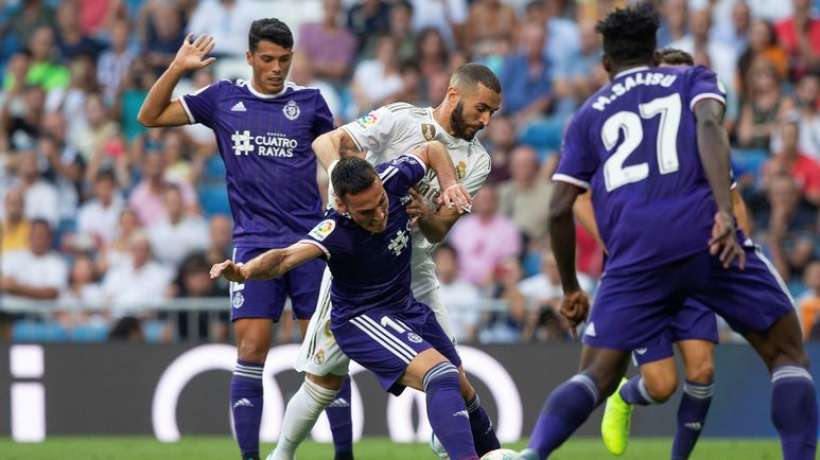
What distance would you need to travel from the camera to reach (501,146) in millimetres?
15477

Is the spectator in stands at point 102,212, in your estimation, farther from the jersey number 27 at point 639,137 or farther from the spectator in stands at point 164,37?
the jersey number 27 at point 639,137

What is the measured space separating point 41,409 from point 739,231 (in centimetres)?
787

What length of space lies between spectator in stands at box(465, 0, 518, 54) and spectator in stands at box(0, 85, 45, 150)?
4866mm

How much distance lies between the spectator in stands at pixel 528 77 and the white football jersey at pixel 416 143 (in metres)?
7.82

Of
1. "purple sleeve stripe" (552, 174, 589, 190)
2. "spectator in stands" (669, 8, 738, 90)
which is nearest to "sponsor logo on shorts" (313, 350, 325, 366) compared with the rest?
"purple sleeve stripe" (552, 174, 589, 190)

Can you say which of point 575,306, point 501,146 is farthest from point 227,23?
point 575,306

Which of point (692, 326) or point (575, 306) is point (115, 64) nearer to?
point (692, 326)

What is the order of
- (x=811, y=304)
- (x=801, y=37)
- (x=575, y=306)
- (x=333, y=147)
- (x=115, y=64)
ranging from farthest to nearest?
(x=115, y=64) < (x=801, y=37) < (x=811, y=304) < (x=333, y=147) < (x=575, y=306)

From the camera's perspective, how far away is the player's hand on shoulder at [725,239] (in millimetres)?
6555

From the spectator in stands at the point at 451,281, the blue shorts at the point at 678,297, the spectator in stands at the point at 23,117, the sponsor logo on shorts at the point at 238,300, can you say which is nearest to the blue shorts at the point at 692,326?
the blue shorts at the point at 678,297

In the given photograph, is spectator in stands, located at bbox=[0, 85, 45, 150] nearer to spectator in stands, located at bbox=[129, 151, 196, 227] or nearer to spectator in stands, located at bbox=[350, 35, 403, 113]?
spectator in stands, located at bbox=[129, 151, 196, 227]

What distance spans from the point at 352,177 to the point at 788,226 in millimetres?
7854

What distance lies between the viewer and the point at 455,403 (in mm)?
7273

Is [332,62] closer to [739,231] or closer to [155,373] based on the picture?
[155,373]
